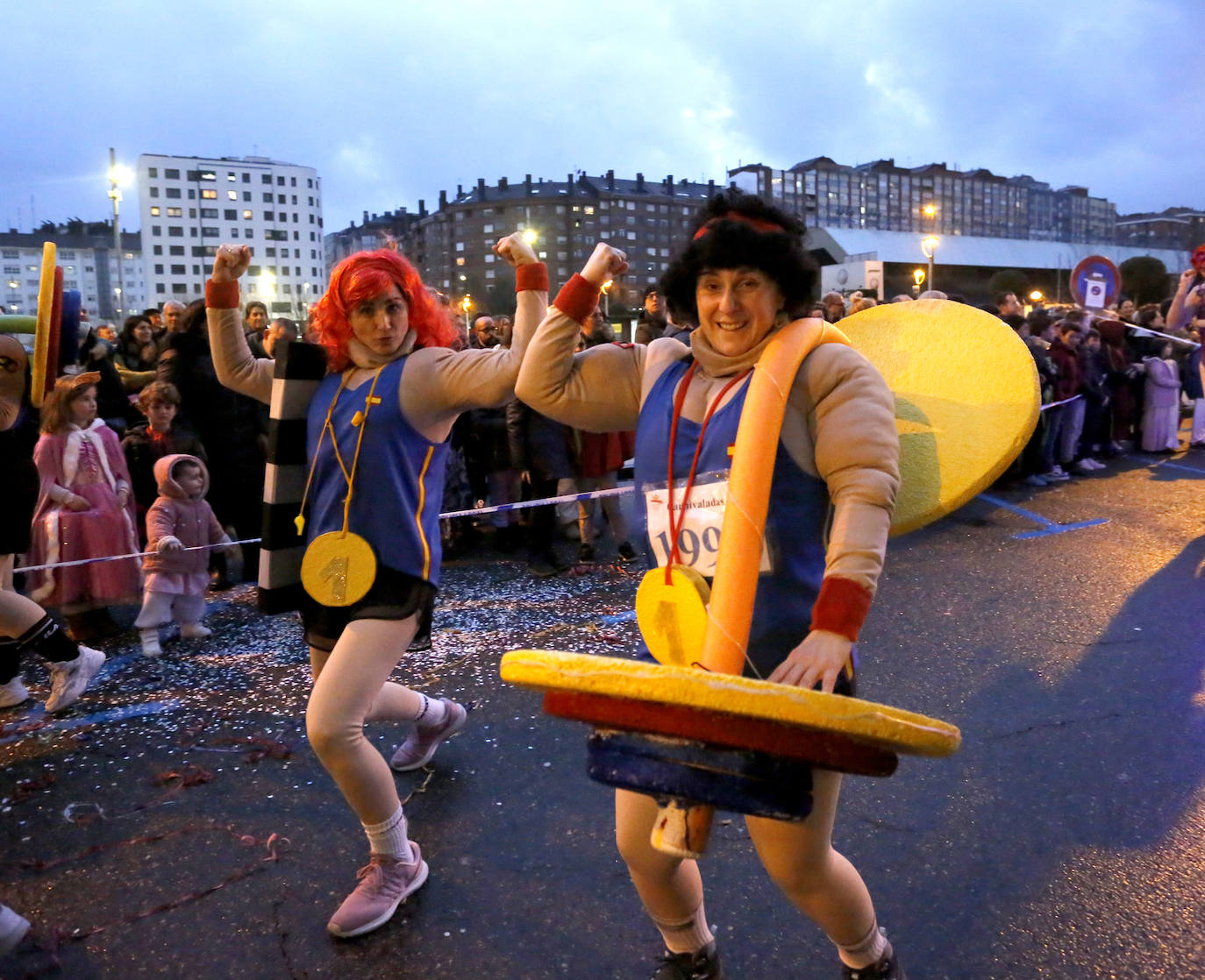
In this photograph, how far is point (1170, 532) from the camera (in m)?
7.58

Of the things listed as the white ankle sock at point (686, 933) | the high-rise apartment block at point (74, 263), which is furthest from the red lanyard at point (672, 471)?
the high-rise apartment block at point (74, 263)

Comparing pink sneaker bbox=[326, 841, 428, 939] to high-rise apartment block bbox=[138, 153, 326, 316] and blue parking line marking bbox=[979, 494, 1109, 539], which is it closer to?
blue parking line marking bbox=[979, 494, 1109, 539]

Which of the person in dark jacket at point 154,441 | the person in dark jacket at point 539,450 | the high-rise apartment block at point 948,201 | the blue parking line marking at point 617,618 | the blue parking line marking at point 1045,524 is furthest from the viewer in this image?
the high-rise apartment block at point 948,201

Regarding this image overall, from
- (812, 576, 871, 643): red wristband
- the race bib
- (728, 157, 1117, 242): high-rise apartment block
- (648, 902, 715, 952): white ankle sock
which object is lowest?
(648, 902, 715, 952): white ankle sock

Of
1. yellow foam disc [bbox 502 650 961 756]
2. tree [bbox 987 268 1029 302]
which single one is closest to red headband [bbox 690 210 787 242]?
yellow foam disc [bbox 502 650 961 756]

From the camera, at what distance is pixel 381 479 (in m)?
2.81

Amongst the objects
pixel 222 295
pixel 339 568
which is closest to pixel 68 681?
pixel 222 295

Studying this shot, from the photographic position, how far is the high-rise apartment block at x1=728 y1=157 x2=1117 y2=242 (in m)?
124

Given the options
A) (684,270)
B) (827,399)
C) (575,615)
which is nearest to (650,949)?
(827,399)

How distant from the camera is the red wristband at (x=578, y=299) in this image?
213 cm

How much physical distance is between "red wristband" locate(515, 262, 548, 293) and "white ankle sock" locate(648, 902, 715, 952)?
1.62 metres

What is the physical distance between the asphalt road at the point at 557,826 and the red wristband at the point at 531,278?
5.92ft

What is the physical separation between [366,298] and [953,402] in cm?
166

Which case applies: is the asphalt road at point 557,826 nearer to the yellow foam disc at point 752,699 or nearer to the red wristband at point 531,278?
the yellow foam disc at point 752,699
